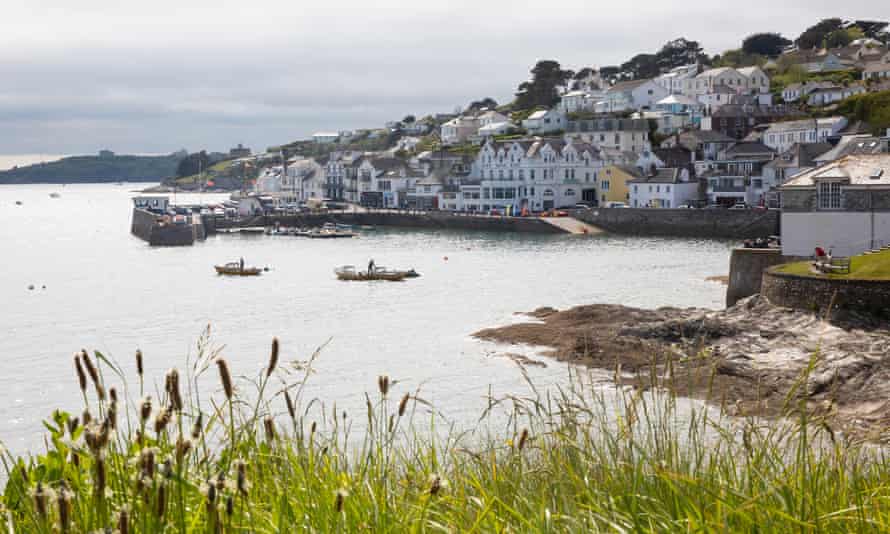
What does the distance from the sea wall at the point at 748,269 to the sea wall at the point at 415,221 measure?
4200 centimetres

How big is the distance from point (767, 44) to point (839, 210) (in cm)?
11878

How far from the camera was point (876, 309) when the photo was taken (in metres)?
25.4

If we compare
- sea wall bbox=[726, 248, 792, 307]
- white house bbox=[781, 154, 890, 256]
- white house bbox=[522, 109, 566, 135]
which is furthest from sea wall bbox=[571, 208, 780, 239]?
white house bbox=[522, 109, 566, 135]

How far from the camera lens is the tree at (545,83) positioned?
447 ft

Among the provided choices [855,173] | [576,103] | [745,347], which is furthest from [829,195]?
[576,103]

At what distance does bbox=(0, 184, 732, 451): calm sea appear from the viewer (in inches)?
929

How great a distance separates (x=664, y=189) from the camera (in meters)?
80.1

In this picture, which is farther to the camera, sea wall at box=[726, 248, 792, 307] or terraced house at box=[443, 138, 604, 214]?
terraced house at box=[443, 138, 604, 214]

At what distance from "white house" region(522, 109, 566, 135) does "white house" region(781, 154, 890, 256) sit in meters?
81.0

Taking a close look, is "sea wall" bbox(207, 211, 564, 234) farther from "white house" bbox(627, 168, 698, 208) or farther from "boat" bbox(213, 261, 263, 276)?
"boat" bbox(213, 261, 263, 276)

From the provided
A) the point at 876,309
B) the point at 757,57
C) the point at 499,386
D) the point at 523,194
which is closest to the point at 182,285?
the point at 499,386

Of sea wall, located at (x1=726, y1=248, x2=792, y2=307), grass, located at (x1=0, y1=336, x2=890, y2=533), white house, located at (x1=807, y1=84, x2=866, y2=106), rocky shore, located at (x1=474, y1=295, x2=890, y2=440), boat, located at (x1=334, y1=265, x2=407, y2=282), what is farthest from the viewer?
white house, located at (x1=807, y1=84, x2=866, y2=106)

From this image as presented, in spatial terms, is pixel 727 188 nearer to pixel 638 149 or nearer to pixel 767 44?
pixel 638 149

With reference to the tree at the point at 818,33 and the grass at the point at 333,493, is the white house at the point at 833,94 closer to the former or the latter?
the tree at the point at 818,33
